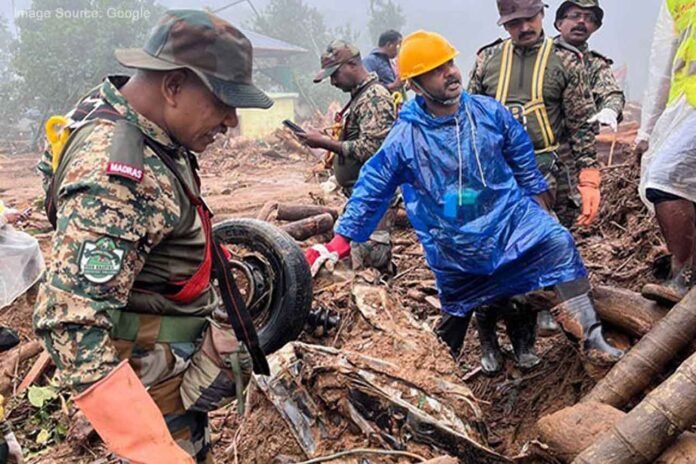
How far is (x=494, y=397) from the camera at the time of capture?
160 inches

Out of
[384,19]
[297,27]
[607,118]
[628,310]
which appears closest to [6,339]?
[628,310]

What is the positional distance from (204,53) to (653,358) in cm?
232

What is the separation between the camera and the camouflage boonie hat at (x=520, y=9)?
416 centimetres

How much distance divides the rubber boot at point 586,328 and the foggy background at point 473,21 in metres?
37.0

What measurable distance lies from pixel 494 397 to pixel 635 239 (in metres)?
2.53

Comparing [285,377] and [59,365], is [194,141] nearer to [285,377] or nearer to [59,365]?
[59,365]

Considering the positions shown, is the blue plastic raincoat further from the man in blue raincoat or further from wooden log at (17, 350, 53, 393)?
wooden log at (17, 350, 53, 393)

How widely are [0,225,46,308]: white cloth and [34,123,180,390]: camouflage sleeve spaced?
3.26 metres

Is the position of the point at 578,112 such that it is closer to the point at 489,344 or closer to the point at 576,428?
the point at 489,344

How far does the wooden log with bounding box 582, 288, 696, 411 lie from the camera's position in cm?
278

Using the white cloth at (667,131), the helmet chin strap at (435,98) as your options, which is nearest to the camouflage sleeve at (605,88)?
the white cloth at (667,131)

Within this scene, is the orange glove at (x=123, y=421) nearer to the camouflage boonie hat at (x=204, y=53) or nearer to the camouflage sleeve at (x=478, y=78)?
the camouflage boonie hat at (x=204, y=53)

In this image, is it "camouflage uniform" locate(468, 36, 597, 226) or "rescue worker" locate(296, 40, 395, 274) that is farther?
"rescue worker" locate(296, 40, 395, 274)

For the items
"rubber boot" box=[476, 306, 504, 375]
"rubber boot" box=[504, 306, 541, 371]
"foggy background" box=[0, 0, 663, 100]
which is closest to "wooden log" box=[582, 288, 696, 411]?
"rubber boot" box=[504, 306, 541, 371]
